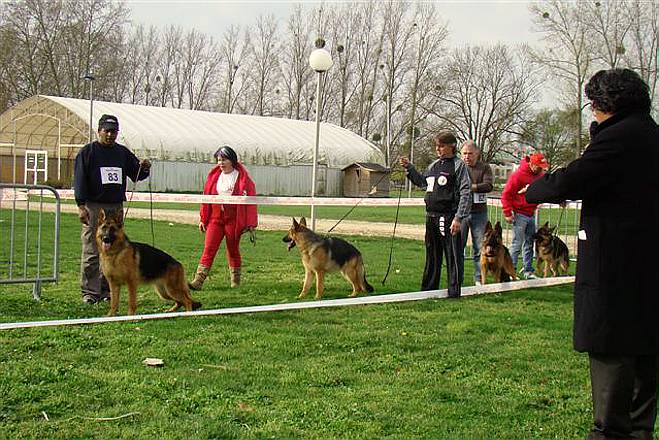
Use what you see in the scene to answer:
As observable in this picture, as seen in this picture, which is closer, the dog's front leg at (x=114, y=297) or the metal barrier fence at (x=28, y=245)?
Answer: the dog's front leg at (x=114, y=297)

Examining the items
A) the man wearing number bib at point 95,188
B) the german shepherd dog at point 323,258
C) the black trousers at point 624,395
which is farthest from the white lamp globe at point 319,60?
the black trousers at point 624,395

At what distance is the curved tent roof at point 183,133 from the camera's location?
42031 millimetres

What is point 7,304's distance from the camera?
759 centimetres

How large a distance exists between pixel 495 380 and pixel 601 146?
7.45ft

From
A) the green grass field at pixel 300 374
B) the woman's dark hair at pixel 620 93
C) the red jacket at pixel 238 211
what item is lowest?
the green grass field at pixel 300 374

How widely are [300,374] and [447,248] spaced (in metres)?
3.90

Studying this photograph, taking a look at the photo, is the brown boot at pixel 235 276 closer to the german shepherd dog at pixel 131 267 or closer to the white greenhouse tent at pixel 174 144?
the german shepherd dog at pixel 131 267

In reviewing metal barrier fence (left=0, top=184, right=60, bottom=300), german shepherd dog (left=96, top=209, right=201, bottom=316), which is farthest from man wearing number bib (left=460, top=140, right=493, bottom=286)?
metal barrier fence (left=0, top=184, right=60, bottom=300)

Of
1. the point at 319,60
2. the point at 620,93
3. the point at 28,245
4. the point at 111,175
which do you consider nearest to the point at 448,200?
the point at 111,175

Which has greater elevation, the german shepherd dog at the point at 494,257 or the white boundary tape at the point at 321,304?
the german shepherd dog at the point at 494,257

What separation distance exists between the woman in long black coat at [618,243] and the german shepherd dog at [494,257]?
6.10 m

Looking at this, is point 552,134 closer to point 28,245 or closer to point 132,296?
point 28,245

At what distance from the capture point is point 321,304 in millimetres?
7863

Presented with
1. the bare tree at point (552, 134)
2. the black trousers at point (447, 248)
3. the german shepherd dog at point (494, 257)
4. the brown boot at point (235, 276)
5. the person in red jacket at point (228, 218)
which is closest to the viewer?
the black trousers at point (447, 248)
